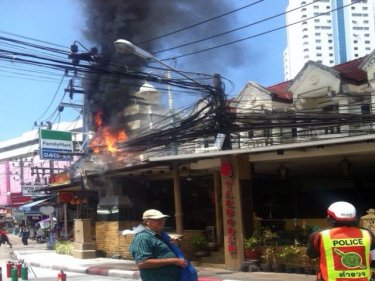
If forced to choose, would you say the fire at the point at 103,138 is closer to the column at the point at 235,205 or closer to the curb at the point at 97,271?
the curb at the point at 97,271

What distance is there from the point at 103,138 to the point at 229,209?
1154 cm

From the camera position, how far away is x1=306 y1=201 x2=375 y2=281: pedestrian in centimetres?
342

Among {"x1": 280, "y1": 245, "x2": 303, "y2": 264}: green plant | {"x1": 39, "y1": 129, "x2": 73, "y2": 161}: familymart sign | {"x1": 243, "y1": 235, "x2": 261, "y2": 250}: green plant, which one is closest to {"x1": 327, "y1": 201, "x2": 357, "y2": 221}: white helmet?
{"x1": 280, "y1": 245, "x2": 303, "y2": 264}: green plant

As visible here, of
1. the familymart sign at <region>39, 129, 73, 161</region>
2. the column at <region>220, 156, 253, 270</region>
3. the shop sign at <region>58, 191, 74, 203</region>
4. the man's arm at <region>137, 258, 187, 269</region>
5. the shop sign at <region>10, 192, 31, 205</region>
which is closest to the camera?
the man's arm at <region>137, 258, 187, 269</region>

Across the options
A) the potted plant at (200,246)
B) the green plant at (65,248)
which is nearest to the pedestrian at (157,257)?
the potted plant at (200,246)

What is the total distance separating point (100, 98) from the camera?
24531 millimetres

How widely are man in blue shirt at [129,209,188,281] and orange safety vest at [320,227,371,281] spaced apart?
118 cm

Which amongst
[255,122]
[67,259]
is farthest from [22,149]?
[255,122]

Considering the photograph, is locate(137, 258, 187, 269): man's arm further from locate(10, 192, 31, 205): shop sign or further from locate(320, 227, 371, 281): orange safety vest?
locate(10, 192, 31, 205): shop sign

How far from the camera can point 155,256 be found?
415 centimetres

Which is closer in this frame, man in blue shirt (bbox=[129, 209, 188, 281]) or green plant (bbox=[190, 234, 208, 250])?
man in blue shirt (bbox=[129, 209, 188, 281])

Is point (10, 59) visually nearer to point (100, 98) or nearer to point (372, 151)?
point (372, 151)

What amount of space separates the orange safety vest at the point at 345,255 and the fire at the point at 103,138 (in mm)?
19408

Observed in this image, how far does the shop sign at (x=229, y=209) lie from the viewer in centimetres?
1396
